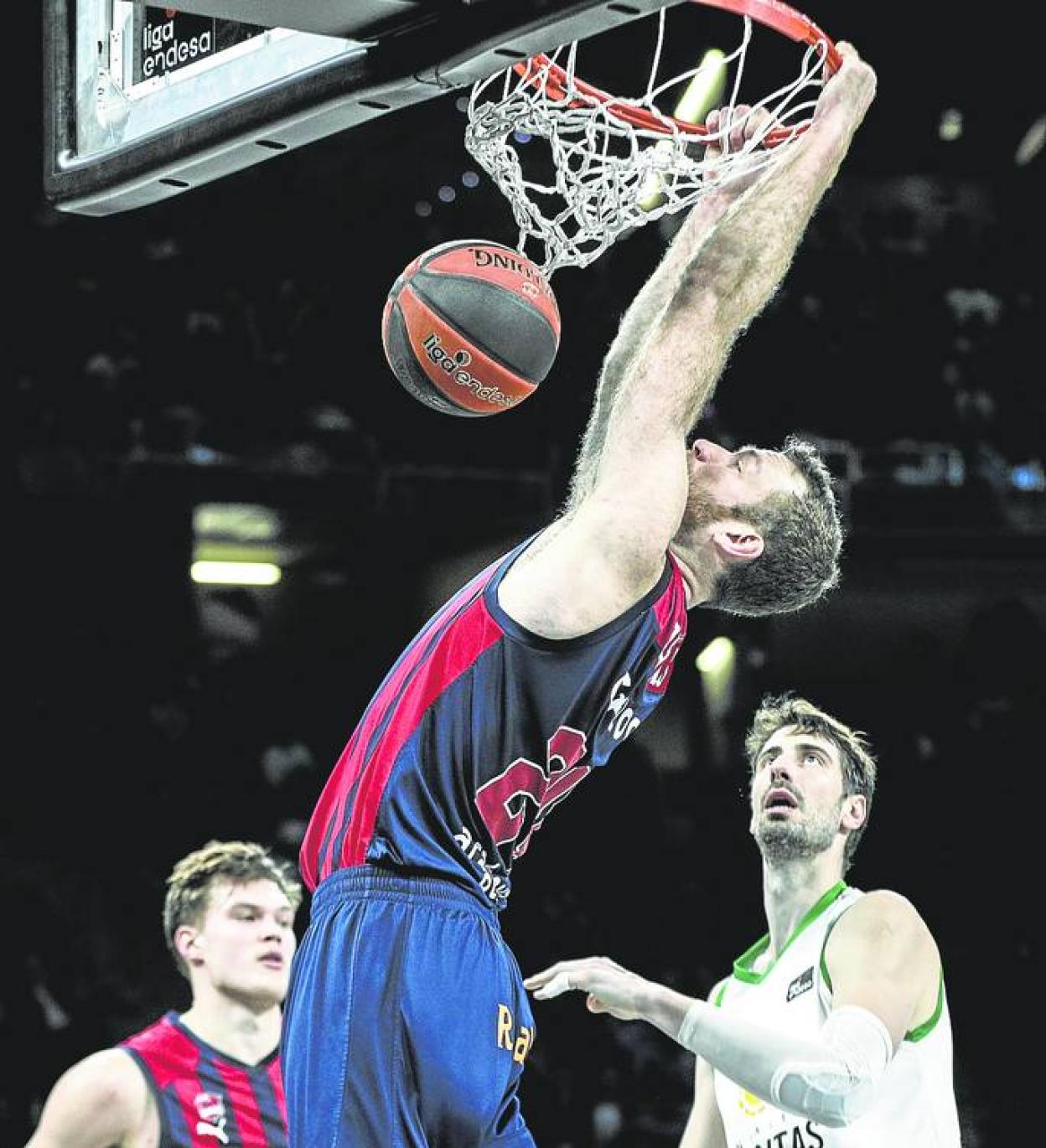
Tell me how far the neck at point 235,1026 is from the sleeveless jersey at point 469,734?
2255mm

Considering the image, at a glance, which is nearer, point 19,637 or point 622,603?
point 622,603

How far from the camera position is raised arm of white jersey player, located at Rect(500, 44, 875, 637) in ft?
10.2

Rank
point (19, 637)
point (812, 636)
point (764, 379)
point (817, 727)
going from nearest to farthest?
point (817, 727), point (19, 637), point (764, 379), point (812, 636)

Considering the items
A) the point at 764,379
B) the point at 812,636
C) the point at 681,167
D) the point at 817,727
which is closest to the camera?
the point at 681,167

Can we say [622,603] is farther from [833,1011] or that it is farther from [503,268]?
[833,1011]

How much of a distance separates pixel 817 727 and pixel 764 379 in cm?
624

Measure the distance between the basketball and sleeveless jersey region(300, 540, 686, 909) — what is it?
0.56 metres

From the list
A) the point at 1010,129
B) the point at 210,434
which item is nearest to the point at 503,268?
the point at 210,434

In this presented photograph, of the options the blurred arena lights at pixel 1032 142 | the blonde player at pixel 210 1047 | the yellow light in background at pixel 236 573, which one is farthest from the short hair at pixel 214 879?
the blurred arena lights at pixel 1032 142

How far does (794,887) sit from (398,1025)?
198 centimetres

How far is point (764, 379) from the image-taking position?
11.0 m

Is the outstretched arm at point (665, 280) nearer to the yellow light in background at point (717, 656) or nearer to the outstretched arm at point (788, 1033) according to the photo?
the outstretched arm at point (788, 1033)

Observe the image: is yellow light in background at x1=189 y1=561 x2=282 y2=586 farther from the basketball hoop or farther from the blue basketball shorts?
the blue basketball shorts

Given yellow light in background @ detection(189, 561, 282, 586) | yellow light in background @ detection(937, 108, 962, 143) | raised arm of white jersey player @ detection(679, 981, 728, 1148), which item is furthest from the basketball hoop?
yellow light in background @ detection(937, 108, 962, 143)
